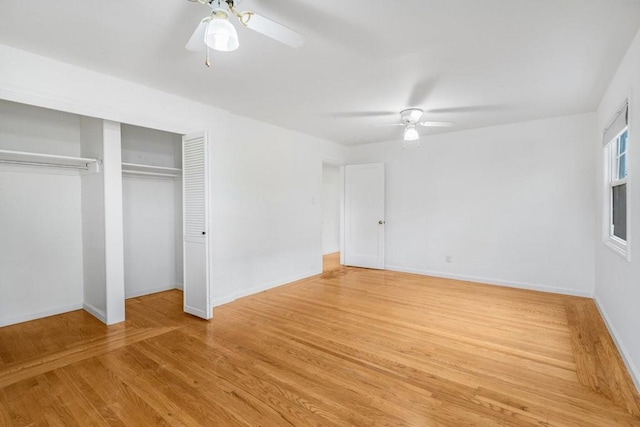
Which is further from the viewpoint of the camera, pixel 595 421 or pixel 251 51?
pixel 251 51

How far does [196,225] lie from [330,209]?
17.2ft

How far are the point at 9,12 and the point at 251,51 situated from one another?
1.57 meters

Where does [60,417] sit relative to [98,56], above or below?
below

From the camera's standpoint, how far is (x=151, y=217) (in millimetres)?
4609

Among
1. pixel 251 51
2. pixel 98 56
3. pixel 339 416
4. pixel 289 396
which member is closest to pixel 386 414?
pixel 339 416

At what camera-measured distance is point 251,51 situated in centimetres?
252

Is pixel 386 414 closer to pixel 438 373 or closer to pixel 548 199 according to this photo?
pixel 438 373

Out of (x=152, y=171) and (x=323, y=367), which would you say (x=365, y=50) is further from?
(x=152, y=171)

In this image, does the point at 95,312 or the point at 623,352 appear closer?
the point at 623,352

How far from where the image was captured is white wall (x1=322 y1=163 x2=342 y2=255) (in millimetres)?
8398

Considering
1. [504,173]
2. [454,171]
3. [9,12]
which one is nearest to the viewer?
[9,12]

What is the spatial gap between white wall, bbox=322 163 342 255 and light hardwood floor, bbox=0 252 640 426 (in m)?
4.44

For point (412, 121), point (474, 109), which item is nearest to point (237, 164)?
point (412, 121)

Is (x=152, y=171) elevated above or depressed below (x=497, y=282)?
above
